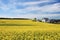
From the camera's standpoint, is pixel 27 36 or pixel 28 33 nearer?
pixel 27 36

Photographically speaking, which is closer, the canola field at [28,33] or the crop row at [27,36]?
the crop row at [27,36]

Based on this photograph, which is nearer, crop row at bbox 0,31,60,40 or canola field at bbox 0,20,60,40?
crop row at bbox 0,31,60,40

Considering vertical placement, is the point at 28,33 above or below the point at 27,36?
below
